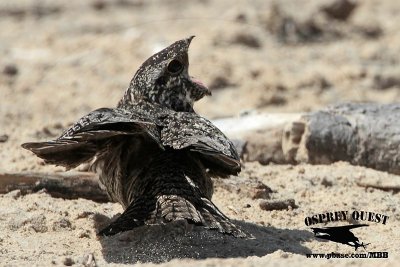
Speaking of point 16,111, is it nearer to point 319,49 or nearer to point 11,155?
point 11,155

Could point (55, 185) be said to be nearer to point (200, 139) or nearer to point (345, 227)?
point (200, 139)

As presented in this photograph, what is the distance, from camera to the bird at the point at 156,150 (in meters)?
4.09

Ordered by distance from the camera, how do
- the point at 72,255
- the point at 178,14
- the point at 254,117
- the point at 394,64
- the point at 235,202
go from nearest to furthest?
the point at 72,255
the point at 235,202
the point at 254,117
the point at 394,64
the point at 178,14

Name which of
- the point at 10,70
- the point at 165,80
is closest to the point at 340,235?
the point at 165,80

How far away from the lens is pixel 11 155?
6.05 m

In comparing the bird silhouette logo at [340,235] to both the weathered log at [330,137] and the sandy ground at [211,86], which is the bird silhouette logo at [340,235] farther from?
the weathered log at [330,137]

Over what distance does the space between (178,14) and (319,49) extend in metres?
2.01

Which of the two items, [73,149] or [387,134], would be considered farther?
[387,134]

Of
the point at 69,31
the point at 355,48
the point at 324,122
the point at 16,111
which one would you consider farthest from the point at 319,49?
the point at 324,122

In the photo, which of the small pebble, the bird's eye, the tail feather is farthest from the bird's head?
the small pebble

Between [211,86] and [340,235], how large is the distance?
429cm

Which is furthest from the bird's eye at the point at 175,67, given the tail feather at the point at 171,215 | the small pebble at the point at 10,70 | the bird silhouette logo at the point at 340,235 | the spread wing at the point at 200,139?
the small pebble at the point at 10,70

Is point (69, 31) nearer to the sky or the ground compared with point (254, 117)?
nearer to the sky

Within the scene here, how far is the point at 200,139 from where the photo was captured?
163 inches
